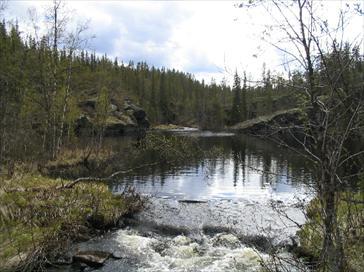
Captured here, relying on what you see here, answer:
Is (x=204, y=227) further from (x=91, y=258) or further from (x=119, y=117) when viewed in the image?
(x=119, y=117)

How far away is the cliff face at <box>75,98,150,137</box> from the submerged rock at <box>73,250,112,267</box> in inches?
2086

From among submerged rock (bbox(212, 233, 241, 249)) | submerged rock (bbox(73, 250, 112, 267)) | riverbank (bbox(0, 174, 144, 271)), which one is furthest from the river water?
riverbank (bbox(0, 174, 144, 271))

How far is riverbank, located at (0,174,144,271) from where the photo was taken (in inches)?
413

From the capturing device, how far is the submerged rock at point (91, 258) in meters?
11.6

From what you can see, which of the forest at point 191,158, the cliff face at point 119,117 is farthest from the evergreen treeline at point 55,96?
the cliff face at point 119,117

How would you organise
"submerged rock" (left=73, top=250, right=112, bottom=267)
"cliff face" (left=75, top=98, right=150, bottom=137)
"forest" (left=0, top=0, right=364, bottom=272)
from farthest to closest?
"cliff face" (left=75, top=98, right=150, bottom=137) → "submerged rock" (left=73, top=250, right=112, bottom=267) → "forest" (left=0, top=0, right=364, bottom=272)

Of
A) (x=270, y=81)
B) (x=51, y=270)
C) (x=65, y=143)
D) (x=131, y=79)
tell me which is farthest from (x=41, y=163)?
(x=131, y=79)

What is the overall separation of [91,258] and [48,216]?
2.49 metres

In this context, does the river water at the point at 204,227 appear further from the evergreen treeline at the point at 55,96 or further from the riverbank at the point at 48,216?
the evergreen treeline at the point at 55,96

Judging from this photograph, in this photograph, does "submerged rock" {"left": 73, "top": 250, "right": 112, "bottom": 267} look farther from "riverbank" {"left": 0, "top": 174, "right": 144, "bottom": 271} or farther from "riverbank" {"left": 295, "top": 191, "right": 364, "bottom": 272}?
"riverbank" {"left": 295, "top": 191, "right": 364, "bottom": 272}

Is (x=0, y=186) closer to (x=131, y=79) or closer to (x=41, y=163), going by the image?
(x=41, y=163)

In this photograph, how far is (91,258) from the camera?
11703 mm

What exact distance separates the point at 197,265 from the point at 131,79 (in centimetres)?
11409

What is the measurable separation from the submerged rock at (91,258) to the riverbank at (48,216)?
0.47m
